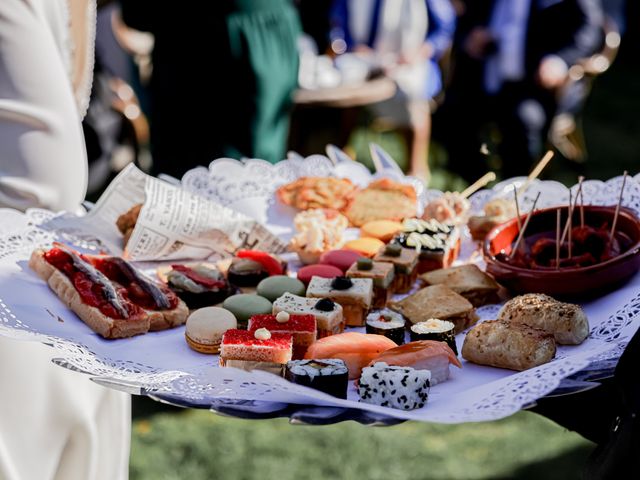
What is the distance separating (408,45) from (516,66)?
26.2 inches

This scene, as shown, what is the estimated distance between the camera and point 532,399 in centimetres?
145

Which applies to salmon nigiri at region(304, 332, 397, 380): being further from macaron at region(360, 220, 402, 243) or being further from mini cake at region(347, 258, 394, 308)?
macaron at region(360, 220, 402, 243)

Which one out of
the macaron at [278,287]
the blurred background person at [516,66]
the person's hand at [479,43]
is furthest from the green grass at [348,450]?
the person's hand at [479,43]

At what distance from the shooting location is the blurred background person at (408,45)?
18.2ft

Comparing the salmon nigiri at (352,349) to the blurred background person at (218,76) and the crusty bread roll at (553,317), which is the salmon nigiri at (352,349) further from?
the blurred background person at (218,76)

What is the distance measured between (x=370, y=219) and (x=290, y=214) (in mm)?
226

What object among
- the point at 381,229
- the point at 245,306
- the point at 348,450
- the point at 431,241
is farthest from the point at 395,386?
the point at 348,450

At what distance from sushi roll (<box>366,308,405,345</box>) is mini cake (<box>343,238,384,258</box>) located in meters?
0.37

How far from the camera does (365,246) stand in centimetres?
228

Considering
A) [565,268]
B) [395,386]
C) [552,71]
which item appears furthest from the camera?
[552,71]

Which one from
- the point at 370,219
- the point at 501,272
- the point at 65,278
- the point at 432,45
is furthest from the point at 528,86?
the point at 65,278

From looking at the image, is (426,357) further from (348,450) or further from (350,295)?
(348,450)

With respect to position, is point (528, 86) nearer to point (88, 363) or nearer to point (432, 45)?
point (432, 45)

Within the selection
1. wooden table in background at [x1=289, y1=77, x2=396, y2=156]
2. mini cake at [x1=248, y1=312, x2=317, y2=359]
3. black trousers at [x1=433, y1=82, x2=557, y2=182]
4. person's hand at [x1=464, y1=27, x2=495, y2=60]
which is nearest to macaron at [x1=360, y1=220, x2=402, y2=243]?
mini cake at [x1=248, y1=312, x2=317, y2=359]
